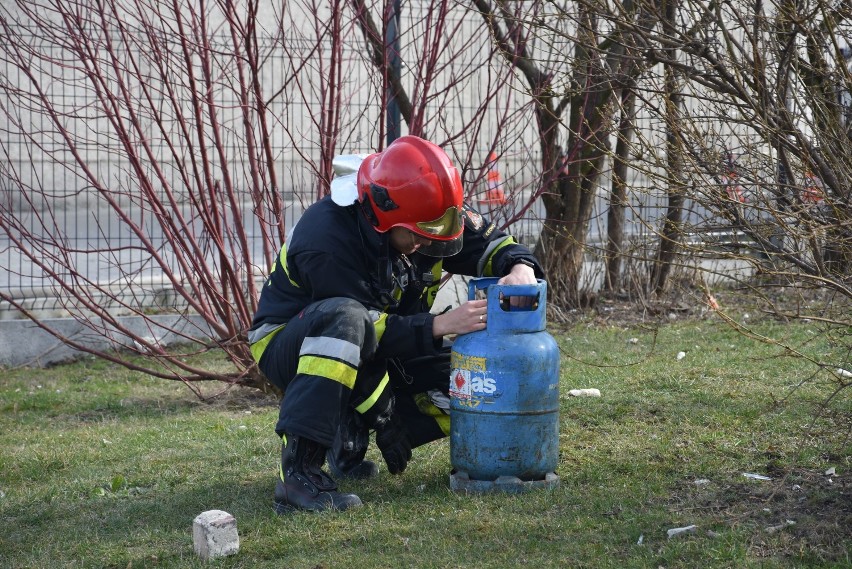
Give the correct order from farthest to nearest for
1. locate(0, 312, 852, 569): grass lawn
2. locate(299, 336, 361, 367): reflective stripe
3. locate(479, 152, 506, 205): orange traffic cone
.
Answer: locate(479, 152, 506, 205): orange traffic cone
locate(299, 336, 361, 367): reflective stripe
locate(0, 312, 852, 569): grass lawn

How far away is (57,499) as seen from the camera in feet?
13.8

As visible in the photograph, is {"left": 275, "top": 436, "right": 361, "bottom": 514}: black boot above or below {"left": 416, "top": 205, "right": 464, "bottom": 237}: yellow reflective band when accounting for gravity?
below

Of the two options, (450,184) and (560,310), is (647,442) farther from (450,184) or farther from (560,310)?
(560,310)

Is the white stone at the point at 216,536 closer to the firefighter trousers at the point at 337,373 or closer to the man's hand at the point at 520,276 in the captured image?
the firefighter trousers at the point at 337,373

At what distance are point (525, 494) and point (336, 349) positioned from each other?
2.97 feet

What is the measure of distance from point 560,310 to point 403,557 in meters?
5.19

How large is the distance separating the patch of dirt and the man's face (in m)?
1.36

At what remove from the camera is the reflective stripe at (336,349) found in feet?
11.8

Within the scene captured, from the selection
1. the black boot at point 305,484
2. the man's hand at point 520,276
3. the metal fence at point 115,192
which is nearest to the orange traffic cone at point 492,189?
the metal fence at point 115,192

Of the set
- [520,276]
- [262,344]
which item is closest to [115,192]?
[262,344]

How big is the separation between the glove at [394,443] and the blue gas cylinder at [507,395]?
16.4 inches

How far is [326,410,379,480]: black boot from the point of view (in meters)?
4.05

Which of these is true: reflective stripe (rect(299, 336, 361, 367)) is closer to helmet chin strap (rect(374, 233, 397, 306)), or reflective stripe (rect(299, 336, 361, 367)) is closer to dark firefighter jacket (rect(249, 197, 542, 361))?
dark firefighter jacket (rect(249, 197, 542, 361))

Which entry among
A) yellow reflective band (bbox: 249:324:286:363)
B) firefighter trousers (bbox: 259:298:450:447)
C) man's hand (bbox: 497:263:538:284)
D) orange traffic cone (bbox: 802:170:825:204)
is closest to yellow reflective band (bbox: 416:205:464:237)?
man's hand (bbox: 497:263:538:284)
